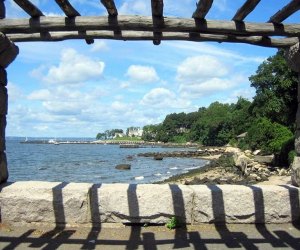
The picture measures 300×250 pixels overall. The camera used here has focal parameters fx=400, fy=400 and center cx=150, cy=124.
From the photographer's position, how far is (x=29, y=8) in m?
5.59

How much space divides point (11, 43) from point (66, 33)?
37.0 inches

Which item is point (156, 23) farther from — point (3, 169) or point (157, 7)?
point (3, 169)

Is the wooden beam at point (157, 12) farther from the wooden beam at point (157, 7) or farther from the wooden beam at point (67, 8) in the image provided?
the wooden beam at point (67, 8)

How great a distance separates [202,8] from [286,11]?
119cm

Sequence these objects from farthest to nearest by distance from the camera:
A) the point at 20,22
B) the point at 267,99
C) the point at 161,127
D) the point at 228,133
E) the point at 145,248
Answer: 1. the point at 161,127
2. the point at 228,133
3. the point at 267,99
4. the point at 20,22
5. the point at 145,248

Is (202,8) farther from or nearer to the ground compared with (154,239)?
farther from the ground

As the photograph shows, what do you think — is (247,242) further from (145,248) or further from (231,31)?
(231,31)

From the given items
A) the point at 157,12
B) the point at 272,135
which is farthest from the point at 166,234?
the point at 272,135

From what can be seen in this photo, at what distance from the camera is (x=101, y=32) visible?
6.64m

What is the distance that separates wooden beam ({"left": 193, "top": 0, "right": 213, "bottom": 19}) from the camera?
202 inches

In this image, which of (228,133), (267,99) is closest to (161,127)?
(228,133)

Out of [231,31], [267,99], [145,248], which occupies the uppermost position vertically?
[267,99]

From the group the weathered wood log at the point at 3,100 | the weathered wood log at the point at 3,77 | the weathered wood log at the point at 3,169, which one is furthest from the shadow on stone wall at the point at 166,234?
the weathered wood log at the point at 3,77

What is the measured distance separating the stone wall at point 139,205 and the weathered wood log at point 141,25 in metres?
2.62
